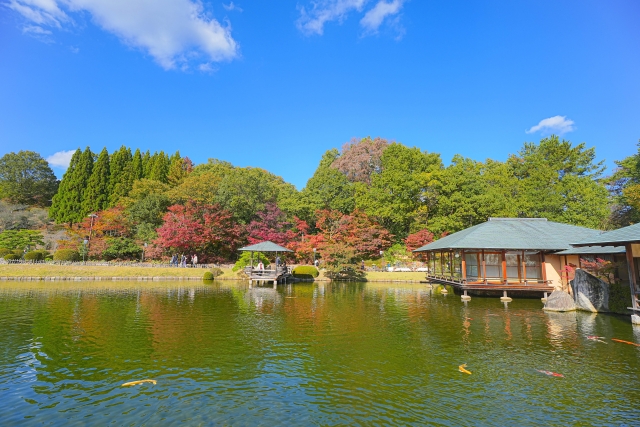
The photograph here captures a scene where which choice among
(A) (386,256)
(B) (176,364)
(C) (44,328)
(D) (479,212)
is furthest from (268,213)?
(B) (176,364)

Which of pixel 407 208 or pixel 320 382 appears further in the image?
pixel 407 208

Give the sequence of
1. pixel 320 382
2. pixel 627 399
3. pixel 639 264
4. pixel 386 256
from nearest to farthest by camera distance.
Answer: pixel 627 399 → pixel 320 382 → pixel 639 264 → pixel 386 256

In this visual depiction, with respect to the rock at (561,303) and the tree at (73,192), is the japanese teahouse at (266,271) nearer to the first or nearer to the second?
the rock at (561,303)

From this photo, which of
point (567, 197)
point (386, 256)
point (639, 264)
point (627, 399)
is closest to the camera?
point (627, 399)

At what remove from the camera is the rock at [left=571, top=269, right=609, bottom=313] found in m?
15.4

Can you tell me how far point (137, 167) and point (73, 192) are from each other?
29.2 ft

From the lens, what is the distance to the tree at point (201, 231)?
33.3 metres

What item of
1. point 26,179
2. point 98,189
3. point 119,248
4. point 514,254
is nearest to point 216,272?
point 119,248

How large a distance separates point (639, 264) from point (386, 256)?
22.5 m

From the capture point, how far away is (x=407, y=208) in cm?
3738

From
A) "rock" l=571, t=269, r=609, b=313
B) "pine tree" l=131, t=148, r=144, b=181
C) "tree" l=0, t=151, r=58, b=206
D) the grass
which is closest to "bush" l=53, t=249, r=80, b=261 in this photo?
the grass

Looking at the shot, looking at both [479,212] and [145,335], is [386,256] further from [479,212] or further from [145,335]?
[145,335]

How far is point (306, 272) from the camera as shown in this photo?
103ft

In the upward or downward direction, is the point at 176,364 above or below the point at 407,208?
below
